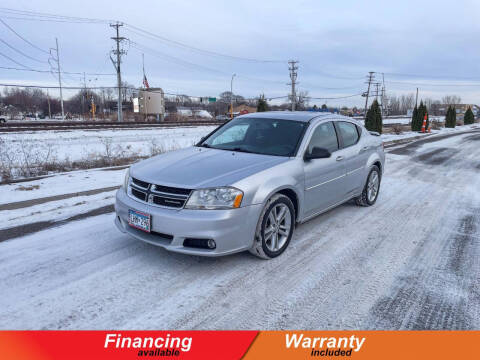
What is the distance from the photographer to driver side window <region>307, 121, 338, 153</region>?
468 cm

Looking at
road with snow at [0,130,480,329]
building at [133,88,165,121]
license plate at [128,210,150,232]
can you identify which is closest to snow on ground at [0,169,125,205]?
road with snow at [0,130,480,329]

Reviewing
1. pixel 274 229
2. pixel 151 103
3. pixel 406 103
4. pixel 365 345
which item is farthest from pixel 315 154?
pixel 406 103

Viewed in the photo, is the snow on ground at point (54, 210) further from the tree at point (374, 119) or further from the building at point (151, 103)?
the building at point (151, 103)

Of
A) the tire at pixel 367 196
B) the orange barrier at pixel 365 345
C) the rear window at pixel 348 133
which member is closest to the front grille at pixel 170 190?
the orange barrier at pixel 365 345

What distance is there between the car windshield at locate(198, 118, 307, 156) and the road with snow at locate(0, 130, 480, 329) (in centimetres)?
126

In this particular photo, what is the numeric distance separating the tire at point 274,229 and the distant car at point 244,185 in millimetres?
11

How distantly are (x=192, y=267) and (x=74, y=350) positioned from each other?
1.44 m

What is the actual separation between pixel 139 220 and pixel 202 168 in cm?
88

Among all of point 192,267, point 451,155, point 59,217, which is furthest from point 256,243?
point 451,155

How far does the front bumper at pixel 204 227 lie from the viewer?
3.37 metres

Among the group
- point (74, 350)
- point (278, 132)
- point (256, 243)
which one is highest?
point (278, 132)

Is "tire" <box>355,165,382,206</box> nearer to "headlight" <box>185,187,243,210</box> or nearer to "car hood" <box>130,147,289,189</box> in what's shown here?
"car hood" <box>130,147,289,189</box>

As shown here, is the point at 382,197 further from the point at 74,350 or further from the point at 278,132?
the point at 74,350

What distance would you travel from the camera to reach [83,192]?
22.4 ft
